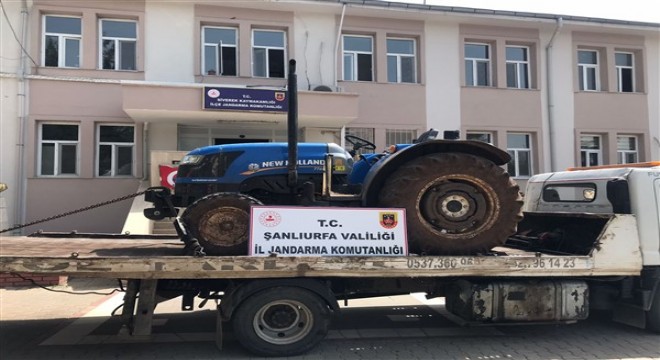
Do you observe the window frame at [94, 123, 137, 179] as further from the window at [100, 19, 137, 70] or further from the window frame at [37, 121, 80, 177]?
the window at [100, 19, 137, 70]

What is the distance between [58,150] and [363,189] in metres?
11.4

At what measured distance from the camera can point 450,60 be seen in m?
15.5

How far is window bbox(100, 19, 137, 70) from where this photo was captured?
13766 millimetres

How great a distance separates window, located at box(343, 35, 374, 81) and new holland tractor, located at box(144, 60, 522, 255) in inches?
389

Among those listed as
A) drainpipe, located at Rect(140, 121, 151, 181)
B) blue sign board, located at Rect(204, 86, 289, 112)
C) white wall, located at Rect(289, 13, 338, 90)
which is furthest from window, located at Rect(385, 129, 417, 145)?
drainpipe, located at Rect(140, 121, 151, 181)

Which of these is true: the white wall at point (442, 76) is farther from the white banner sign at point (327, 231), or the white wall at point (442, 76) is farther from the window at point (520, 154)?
the white banner sign at point (327, 231)

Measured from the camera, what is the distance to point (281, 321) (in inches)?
192

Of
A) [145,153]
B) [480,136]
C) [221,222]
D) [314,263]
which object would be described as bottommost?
[314,263]

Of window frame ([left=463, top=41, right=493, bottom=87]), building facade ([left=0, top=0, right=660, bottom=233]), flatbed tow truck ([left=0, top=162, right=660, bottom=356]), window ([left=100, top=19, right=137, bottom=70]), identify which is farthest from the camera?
window frame ([left=463, top=41, right=493, bottom=87])

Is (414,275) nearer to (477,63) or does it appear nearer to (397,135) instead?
(397,135)

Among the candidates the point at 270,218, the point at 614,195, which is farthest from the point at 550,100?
the point at 270,218

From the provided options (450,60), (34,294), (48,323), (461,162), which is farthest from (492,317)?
(450,60)

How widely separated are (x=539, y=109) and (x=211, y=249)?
14088mm

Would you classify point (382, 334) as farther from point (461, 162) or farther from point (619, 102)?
point (619, 102)
